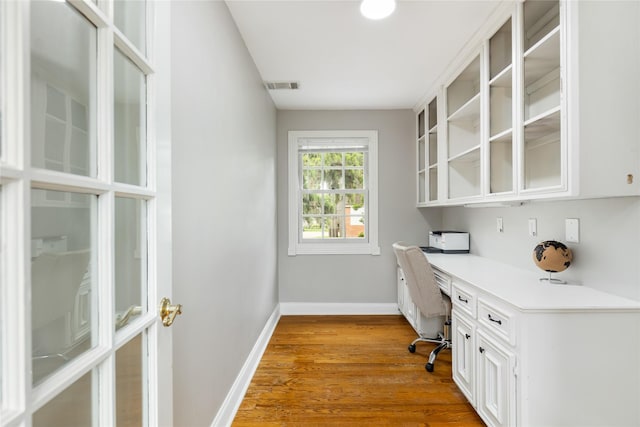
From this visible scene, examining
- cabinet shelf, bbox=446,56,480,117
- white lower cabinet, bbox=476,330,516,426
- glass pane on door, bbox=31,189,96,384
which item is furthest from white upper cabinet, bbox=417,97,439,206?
glass pane on door, bbox=31,189,96,384

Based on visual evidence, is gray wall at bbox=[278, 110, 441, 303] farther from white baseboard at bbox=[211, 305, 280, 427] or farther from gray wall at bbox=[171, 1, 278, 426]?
gray wall at bbox=[171, 1, 278, 426]

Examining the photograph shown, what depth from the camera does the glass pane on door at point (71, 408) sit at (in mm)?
543

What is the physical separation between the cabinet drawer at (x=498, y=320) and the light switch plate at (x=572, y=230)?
62 cm

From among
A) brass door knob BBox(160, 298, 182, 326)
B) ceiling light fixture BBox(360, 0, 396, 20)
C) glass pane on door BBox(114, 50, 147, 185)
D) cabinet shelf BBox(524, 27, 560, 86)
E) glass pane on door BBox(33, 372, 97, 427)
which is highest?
ceiling light fixture BBox(360, 0, 396, 20)

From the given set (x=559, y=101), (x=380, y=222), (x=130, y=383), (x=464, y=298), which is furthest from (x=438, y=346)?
(x=130, y=383)

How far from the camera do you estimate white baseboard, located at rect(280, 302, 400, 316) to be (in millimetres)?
3898

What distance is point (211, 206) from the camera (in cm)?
164

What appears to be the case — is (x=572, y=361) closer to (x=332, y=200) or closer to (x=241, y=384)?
(x=241, y=384)

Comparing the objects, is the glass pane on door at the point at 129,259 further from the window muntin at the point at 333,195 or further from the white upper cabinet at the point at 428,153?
the window muntin at the point at 333,195

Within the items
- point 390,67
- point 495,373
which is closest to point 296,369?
point 495,373

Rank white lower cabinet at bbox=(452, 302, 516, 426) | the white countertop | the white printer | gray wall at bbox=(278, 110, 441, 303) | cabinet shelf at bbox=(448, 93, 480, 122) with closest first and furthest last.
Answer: the white countertop → white lower cabinet at bbox=(452, 302, 516, 426) → cabinet shelf at bbox=(448, 93, 480, 122) → the white printer → gray wall at bbox=(278, 110, 441, 303)

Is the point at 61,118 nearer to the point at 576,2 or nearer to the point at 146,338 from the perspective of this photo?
the point at 146,338

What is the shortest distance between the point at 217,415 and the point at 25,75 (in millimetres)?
1776

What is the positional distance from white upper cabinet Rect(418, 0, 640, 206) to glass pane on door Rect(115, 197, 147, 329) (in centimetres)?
167
